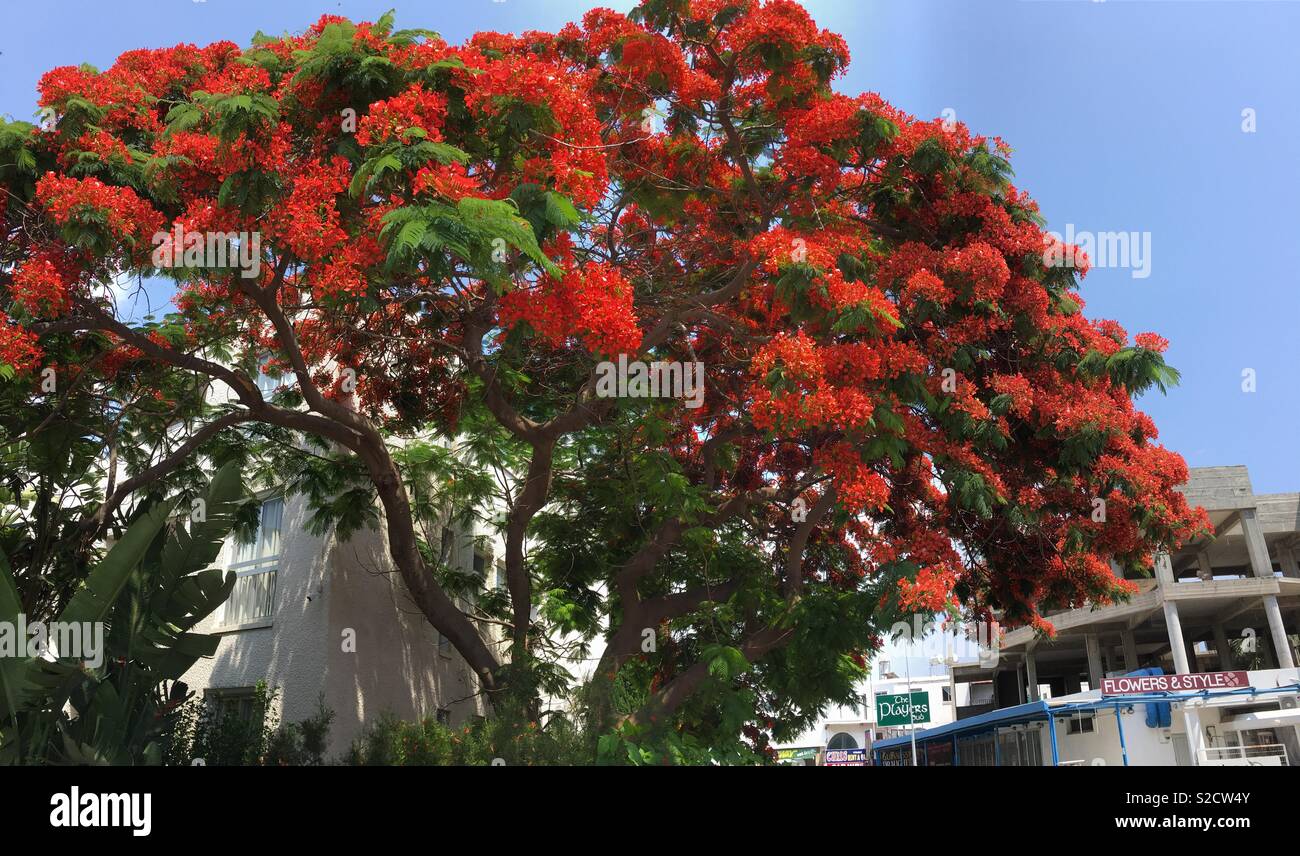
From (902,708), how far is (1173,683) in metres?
5.45

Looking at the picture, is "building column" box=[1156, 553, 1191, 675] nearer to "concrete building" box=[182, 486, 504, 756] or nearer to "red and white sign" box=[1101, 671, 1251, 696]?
"red and white sign" box=[1101, 671, 1251, 696]

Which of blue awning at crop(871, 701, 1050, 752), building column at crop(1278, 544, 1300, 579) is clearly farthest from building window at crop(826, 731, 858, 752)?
building column at crop(1278, 544, 1300, 579)

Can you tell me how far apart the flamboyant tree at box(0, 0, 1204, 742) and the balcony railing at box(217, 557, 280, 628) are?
80.3 inches

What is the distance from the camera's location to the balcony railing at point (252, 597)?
14.1 metres

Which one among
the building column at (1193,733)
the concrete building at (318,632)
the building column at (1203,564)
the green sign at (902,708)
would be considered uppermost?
the building column at (1203,564)

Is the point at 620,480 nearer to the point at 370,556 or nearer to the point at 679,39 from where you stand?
the point at 370,556

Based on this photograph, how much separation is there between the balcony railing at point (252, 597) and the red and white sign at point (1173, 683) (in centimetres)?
1630

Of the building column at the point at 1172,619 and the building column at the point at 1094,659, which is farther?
the building column at the point at 1094,659

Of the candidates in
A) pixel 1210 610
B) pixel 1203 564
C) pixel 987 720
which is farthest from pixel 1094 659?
pixel 987 720

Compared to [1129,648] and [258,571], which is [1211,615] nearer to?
[1129,648]

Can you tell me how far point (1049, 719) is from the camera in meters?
23.3

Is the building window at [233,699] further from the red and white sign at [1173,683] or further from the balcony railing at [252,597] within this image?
the red and white sign at [1173,683]

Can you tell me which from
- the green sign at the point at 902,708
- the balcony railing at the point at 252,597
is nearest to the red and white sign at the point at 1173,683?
the green sign at the point at 902,708

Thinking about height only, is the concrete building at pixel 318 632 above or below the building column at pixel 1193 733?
above
